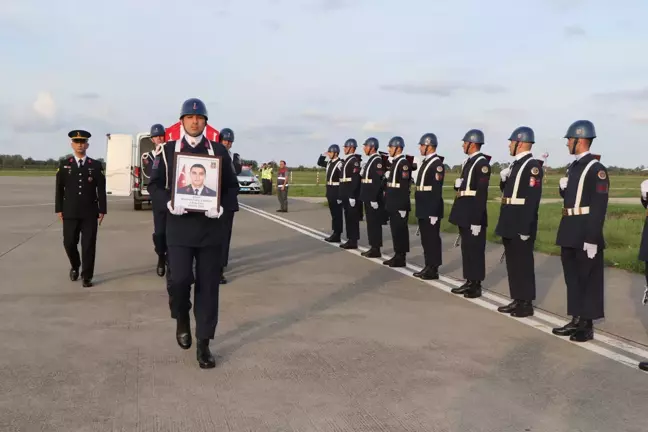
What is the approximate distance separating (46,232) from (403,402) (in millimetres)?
12618

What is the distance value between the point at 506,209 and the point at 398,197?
136 inches

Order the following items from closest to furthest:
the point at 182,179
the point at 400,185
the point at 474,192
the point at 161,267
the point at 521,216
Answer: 1. the point at 182,179
2. the point at 521,216
3. the point at 474,192
4. the point at 161,267
5. the point at 400,185

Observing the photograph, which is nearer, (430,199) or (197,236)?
(197,236)

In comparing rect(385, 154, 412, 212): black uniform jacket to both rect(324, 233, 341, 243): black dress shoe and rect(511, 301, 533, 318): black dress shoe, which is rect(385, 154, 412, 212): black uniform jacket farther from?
rect(511, 301, 533, 318): black dress shoe

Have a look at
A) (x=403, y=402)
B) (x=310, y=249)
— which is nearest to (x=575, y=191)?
(x=403, y=402)

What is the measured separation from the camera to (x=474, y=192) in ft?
26.7

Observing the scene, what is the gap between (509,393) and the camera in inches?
181

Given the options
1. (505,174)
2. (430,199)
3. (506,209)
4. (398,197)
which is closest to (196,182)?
(506,209)

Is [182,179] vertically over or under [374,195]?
over

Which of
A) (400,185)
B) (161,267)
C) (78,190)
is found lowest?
(161,267)

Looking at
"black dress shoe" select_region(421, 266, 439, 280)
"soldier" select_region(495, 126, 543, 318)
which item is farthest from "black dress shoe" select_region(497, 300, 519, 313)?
"black dress shoe" select_region(421, 266, 439, 280)

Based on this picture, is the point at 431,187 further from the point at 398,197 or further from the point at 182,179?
the point at 182,179

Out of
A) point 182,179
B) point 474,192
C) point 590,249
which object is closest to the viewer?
point 182,179

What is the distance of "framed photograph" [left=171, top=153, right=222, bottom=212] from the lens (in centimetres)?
493
